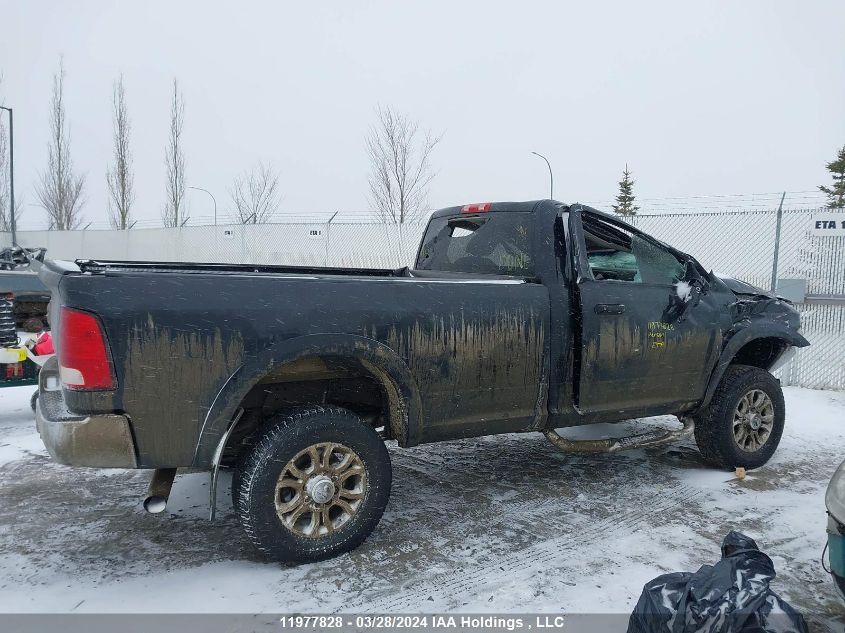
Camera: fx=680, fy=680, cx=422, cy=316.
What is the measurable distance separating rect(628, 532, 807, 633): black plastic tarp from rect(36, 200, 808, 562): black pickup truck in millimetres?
1499

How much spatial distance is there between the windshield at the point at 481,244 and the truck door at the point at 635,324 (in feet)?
1.16

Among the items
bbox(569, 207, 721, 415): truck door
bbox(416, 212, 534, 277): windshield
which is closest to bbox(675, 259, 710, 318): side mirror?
bbox(569, 207, 721, 415): truck door

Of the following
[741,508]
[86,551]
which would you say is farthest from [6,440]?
[741,508]

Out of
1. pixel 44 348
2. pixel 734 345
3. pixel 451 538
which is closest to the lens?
pixel 451 538

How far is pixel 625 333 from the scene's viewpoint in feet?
14.6

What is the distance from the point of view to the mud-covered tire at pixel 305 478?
10.8 ft

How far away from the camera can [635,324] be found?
4.51 meters

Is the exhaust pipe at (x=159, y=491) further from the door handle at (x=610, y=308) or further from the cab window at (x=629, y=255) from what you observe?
the cab window at (x=629, y=255)

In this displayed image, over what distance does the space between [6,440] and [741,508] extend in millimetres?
5816

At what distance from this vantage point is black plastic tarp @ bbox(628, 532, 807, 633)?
8.09 feet

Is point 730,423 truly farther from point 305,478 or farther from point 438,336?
point 305,478

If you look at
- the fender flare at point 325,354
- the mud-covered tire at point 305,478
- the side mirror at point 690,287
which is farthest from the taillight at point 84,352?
the side mirror at point 690,287

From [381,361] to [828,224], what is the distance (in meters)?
7.85

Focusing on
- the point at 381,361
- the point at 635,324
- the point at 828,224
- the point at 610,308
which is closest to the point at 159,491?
the point at 381,361
